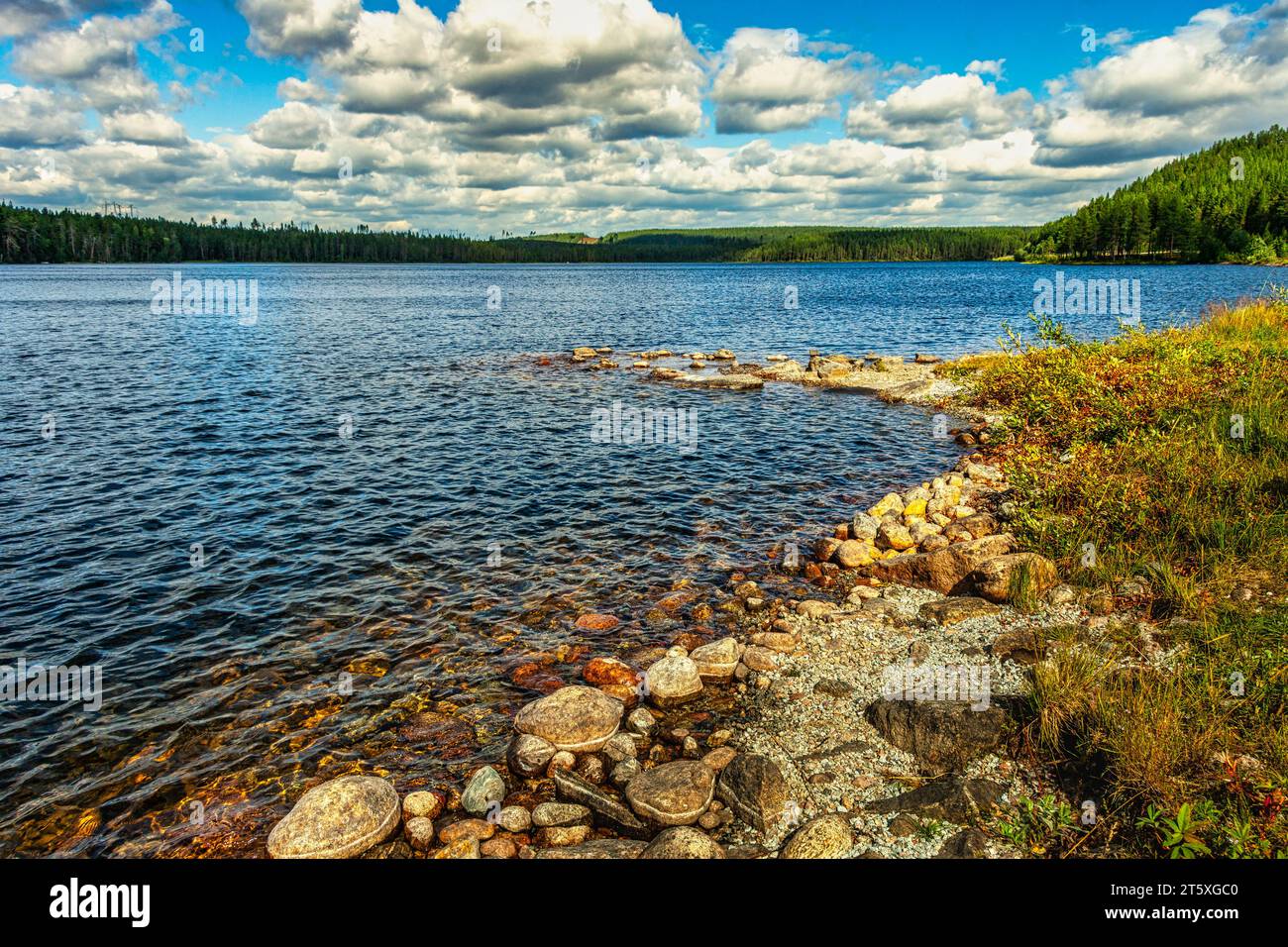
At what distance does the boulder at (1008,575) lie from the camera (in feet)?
41.7

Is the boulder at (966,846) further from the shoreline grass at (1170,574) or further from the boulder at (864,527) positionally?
the boulder at (864,527)

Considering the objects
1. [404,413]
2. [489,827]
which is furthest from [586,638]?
[404,413]

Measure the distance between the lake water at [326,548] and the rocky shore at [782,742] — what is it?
0.97 m

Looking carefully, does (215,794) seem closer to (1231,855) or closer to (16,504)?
(1231,855)

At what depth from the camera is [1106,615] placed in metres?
11.3

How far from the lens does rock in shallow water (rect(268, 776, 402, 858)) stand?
799cm

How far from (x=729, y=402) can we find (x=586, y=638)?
2393 centimetres

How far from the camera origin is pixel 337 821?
8172 mm

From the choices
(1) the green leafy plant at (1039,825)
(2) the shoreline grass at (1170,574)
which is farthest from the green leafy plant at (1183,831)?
(1) the green leafy plant at (1039,825)

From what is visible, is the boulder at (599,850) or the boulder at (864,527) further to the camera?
the boulder at (864,527)

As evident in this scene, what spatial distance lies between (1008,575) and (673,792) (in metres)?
8.23

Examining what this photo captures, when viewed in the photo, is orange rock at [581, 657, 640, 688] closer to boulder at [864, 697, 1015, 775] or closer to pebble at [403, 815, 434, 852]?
pebble at [403, 815, 434, 852]

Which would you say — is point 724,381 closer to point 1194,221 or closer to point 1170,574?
point 1170,574

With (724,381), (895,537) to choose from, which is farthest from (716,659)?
(724,381)
